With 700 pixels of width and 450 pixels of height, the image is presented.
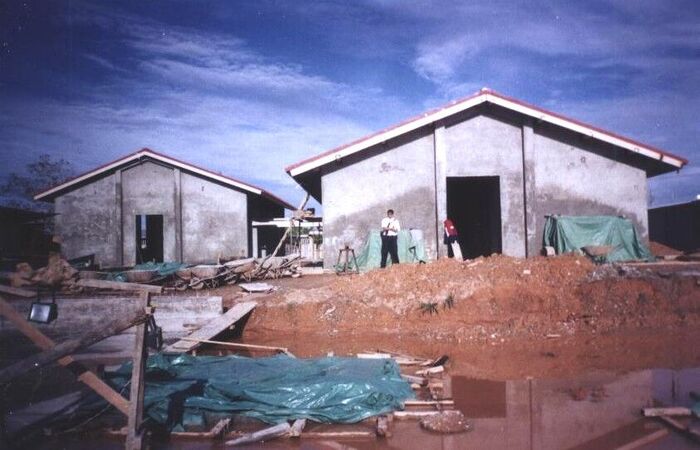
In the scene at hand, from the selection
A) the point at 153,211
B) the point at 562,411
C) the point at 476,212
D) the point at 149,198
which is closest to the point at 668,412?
the point at 562,411

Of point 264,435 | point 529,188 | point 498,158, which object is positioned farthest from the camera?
point 498,158

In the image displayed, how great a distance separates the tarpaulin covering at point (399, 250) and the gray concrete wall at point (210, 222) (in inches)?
252

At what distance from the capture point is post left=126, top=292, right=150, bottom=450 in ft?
12.9

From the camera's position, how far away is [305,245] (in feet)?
113

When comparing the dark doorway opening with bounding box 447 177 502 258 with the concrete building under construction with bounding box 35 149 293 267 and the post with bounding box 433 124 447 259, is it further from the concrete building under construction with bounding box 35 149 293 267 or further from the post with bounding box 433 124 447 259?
the concrete building under construction with bounding box 35 149 293 267

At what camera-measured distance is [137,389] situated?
3943 mm

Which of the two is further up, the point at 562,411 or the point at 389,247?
the point at 389,247

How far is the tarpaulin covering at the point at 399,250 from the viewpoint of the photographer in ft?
48.0

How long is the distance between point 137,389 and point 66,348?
27.4 inches

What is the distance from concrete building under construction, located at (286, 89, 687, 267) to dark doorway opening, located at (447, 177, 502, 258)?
35.3 inches

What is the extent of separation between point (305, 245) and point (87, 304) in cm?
2426

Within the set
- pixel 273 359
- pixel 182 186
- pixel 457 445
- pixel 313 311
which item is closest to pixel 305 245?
pixel 182 186

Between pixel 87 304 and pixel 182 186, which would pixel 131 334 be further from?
pixel 182 186

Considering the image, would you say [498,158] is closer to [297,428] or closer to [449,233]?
[449,233]
